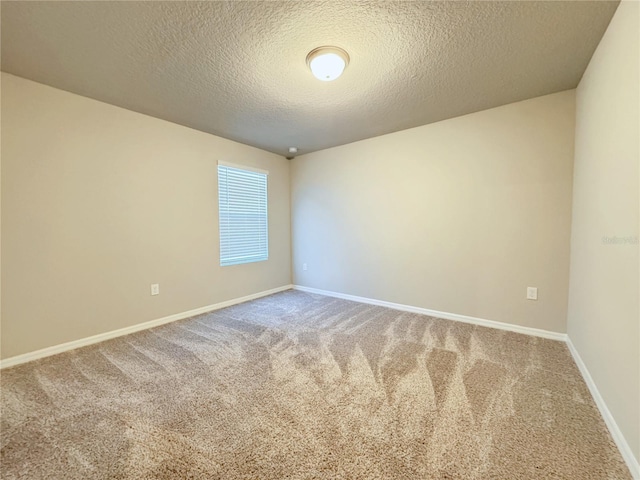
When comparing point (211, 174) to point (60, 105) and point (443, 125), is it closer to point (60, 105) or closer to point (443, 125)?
point (60, 105)

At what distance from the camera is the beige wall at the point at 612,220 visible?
1.29 m

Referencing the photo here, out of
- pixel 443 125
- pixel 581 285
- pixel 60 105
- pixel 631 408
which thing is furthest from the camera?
pixel 443 125

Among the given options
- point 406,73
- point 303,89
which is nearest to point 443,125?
point 406,73

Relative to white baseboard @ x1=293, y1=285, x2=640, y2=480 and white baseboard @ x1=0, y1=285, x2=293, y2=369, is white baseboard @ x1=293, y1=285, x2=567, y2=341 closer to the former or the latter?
white baseboard @ x1=293, y1=285, x2=640, y2=480

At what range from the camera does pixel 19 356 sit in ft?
7.13

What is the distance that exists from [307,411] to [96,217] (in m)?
2.67

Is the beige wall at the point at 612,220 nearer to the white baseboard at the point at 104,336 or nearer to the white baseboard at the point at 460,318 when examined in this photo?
the white baseboard at the point at 460,318

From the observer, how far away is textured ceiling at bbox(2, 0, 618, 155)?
1553 mm

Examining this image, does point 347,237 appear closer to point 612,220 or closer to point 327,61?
point 327,61

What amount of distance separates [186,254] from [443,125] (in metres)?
3.53

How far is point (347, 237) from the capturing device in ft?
13.1

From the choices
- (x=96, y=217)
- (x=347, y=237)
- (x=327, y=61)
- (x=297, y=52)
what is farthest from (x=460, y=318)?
(x=96, y=217)

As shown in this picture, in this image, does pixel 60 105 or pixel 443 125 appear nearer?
pixel 60 105

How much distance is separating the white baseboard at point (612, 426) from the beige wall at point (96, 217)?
12.3 ft
